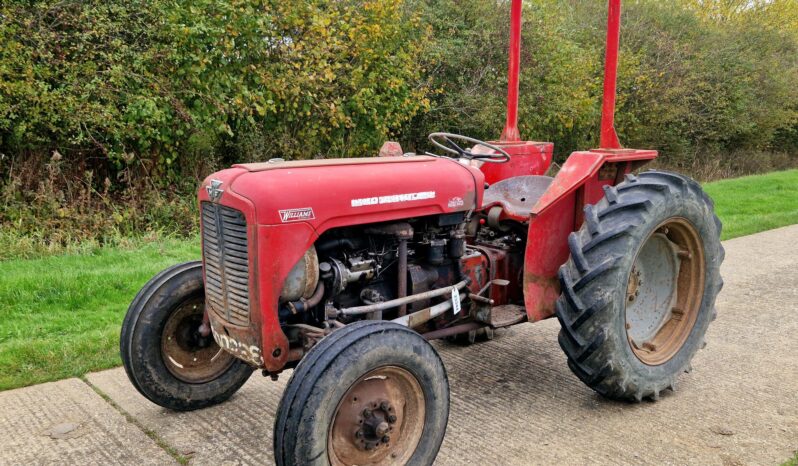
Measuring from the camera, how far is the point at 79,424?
10.8 ft

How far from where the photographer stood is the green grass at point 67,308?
394cm

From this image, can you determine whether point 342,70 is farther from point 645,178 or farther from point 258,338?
point 258,338

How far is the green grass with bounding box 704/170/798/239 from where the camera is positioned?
27.9 ft

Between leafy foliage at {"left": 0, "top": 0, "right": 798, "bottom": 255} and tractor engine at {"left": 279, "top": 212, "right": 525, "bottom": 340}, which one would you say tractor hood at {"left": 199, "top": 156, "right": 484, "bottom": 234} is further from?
leafy foliage at {"left": 0, "top": 0, "right": 798, "bottom": 255}

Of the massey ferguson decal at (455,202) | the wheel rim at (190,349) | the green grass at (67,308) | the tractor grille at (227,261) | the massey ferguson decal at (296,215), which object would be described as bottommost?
the green grass at (67,308)

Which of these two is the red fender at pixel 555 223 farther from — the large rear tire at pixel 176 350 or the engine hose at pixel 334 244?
the large rear tire at pixel 176 350

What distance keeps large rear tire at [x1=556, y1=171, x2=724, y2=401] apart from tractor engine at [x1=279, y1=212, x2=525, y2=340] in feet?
1.81

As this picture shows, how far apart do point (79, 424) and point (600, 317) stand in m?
2.59

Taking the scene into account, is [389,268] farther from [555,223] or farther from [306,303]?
[555,223]

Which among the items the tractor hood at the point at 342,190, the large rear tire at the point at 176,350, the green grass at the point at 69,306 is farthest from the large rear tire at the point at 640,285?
the green grass at the point at 69,306

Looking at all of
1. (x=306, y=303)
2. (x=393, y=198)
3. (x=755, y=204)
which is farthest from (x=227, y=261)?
(x=755, y=204)

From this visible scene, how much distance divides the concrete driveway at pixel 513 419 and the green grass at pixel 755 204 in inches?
179

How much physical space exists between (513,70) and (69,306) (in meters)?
3.55

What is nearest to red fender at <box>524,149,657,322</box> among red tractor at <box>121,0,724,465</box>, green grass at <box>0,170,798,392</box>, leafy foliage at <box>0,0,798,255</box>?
red tractor at <box>121,0,724,465</box>
